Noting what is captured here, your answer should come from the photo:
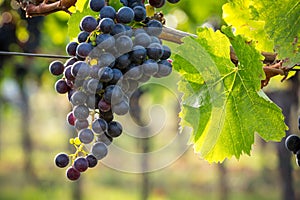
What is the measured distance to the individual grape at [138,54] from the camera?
3.41ft

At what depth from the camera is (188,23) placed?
11.0 ft

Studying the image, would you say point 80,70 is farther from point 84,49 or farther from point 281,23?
point 281,23

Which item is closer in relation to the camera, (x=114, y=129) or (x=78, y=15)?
(x=114, y=129)

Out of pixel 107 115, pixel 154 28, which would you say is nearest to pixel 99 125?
pixel 107 115

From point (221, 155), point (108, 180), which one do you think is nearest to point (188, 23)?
point (221, 155)

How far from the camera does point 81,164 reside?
111 cm

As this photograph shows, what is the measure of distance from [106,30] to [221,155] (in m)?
0.42

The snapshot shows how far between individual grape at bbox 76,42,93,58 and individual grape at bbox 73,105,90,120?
0.11m

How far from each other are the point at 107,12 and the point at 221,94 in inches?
12.3

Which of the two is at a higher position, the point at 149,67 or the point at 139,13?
the point at 139,13

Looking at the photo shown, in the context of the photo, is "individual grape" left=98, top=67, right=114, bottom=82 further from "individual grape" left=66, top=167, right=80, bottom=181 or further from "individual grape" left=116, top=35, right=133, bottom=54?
"individual grape" left=66, top=167, right=80, bottom=181

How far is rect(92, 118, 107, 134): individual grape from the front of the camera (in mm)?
1081

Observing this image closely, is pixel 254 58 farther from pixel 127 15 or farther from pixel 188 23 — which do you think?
pixel 188 23

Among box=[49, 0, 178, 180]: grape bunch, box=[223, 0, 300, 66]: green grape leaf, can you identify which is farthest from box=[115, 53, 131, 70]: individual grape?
box=[223, 0, 300, 66]: green grape leaf
